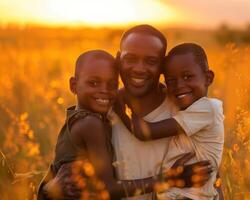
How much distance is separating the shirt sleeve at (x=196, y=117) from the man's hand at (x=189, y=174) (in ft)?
0.57

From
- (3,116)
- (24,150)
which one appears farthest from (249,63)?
(3,116)

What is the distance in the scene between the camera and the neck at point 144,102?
13.6 feet

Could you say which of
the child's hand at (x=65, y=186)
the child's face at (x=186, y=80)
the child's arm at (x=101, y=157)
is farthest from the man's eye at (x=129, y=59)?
the child's hand at (x=65, y=186)

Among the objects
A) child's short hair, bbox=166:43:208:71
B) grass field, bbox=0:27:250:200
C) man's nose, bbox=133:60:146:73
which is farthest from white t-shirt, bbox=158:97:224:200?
man's nose, bbox=133:60:146:73

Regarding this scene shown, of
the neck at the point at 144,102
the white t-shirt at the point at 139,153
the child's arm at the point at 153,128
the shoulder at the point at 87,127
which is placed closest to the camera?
the shoulder at the point at 87,127

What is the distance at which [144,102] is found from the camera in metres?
4.18

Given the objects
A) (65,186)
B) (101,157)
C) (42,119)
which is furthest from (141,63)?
(42,119)

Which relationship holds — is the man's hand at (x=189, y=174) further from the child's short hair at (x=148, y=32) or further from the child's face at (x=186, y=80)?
the child's short hair at (x=148, y=32)

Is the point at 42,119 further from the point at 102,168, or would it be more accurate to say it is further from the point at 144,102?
the point at 102,168

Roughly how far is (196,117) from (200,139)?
15 centimetres

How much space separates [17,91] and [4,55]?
1.49 metres

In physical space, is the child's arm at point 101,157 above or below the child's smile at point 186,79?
below

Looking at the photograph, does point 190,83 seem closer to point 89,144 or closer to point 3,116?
point 89,144

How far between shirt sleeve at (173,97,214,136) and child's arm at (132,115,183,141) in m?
0.05
